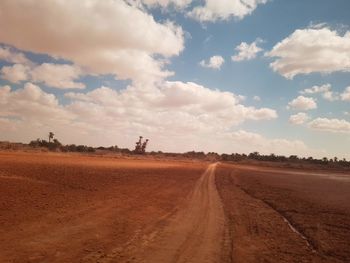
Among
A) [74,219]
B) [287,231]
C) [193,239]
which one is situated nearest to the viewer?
[193,239]

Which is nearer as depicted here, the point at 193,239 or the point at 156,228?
the point at 193,239

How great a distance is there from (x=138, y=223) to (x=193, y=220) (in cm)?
186

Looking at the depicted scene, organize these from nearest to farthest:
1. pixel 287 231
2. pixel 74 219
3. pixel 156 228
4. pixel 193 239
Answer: pixel 193 239 < pixel 156 228 < pixel 74 219 < pixel 287 231

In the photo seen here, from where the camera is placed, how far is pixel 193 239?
927cm

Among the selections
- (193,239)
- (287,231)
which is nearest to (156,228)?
(193,239)

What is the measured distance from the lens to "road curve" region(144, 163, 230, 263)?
767cm

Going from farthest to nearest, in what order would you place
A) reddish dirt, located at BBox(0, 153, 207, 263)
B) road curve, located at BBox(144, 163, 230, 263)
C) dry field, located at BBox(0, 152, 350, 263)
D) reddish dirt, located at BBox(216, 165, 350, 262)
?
reddish dirt, located at BBox(216, 165, 350, 262)
dry field, located at BBox(0, 152, 350, 263)
road curve, located at BBox(144, 163, 230, 263)
reddish dirt, located at BBox(0, 153, 207, 263)

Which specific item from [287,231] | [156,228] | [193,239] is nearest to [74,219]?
[156,228]

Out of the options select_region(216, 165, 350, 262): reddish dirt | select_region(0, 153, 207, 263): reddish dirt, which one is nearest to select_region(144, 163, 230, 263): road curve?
select_region(216, 165, 350, 262): reddish dirt

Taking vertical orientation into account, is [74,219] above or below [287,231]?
above

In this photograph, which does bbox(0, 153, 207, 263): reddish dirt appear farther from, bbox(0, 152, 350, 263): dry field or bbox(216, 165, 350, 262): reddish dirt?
bbox(216, 165, 350, 262): reddish dirt

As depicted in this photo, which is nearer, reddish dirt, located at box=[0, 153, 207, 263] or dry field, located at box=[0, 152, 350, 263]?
reddish dirt, located at box=[0, 153, 207, 263]

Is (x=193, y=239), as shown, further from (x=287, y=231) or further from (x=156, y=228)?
(x=287, y=231)

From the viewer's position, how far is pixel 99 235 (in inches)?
357
